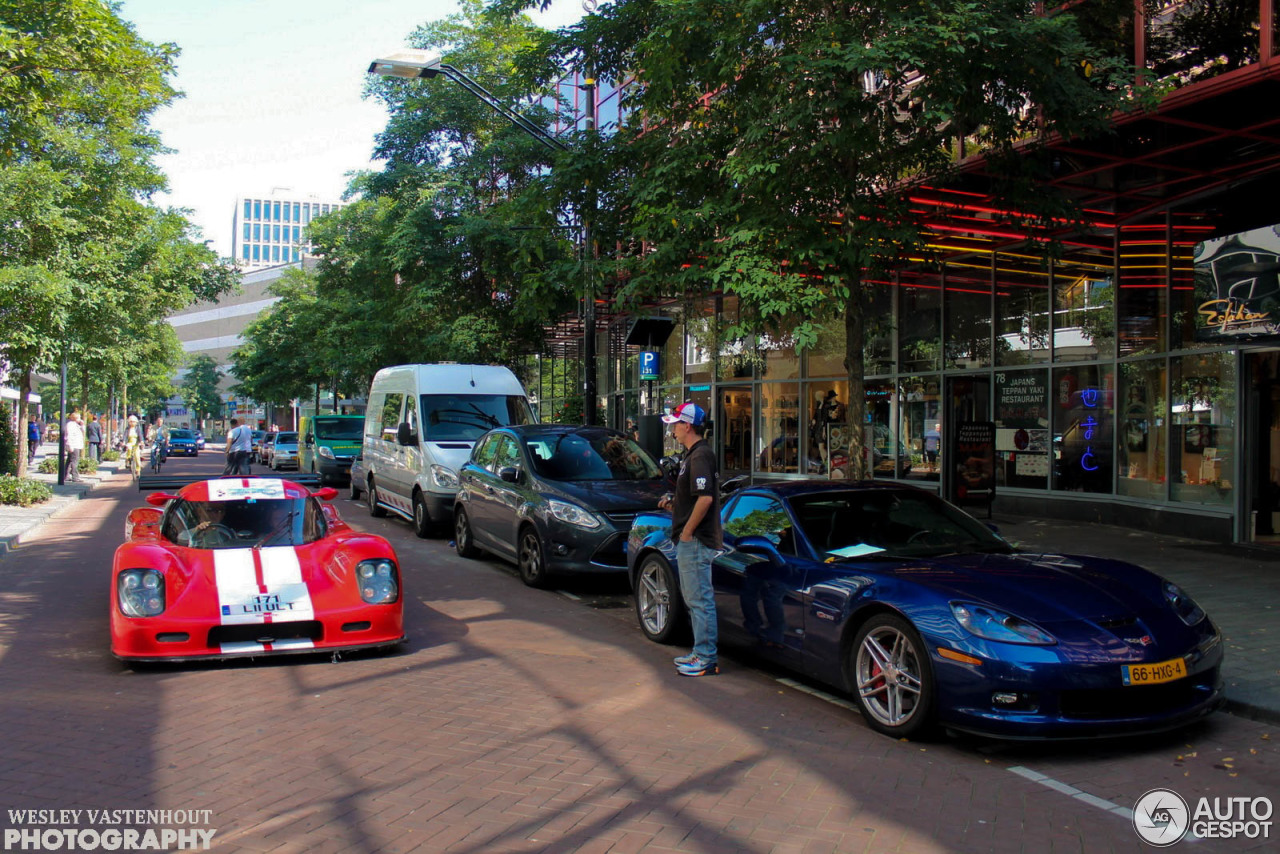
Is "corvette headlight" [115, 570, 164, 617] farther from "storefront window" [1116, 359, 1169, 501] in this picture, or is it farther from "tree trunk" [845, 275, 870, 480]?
"storefront window" [1116, 359, 1169, 501]

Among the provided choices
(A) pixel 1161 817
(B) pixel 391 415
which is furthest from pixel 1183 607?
(B) pixel 391 415

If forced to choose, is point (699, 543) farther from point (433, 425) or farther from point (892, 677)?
point (433, 425)

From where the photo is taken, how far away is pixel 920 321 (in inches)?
739

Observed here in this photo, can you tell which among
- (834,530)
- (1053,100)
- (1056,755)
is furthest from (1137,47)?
(1056,755)

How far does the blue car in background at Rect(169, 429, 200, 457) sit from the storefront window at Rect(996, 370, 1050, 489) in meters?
49.0

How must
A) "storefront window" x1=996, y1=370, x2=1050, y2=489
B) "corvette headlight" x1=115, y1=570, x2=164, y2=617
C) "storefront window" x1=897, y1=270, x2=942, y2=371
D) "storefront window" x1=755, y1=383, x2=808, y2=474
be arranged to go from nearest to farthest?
1. "corvette headlight" x1=115, y1=570, x2=164, y2=617
2. "storefront window" x1=996, y1=370, x2=1050, y2=489
3. "storefront window" x1=897, y1=270, x2=942, y2=371
4. "storefront window" x1=755, y1=383, x2=808, y2=474

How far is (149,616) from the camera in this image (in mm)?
6520

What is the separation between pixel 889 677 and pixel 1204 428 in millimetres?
10093

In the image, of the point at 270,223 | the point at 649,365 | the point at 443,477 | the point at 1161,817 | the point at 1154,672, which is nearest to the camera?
the point at 1161,817

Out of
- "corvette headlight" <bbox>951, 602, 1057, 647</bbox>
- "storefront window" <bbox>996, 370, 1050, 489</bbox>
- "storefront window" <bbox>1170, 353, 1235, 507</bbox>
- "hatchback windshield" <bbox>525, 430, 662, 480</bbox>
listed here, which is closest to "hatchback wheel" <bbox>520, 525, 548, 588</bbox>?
"hatchback windshield" <bbox>525, 430, 662, 480</bbox>

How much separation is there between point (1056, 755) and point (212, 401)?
344ft

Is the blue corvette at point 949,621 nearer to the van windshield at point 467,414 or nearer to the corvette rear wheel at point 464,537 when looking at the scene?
the corvette rear wheel at point 464,537

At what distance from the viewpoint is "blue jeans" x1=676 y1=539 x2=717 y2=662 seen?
6.61 m

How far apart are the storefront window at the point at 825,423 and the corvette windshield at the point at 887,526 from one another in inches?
440
